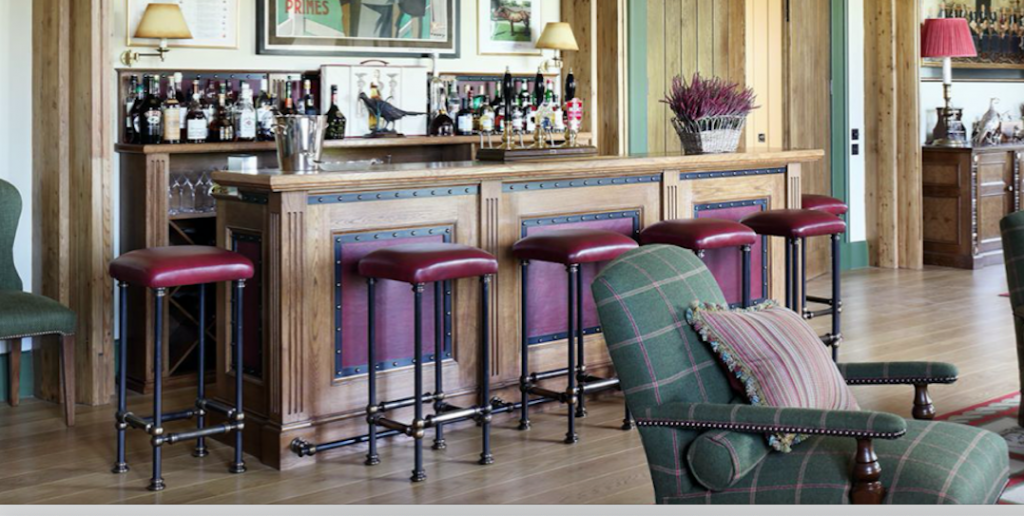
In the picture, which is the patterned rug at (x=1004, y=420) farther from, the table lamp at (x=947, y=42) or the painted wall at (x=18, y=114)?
the table lamp at (x=947, y=42)

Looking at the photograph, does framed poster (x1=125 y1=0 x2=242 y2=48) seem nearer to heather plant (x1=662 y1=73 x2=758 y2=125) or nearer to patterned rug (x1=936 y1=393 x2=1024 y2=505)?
heather plant (x1=662 y1=73 x2=758 y2=125)

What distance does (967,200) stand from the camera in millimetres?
9375

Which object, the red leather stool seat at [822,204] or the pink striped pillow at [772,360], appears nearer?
the pink striped pillow at [772,360]

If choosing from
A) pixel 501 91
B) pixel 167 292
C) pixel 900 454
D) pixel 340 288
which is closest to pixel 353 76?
pixel 501 91

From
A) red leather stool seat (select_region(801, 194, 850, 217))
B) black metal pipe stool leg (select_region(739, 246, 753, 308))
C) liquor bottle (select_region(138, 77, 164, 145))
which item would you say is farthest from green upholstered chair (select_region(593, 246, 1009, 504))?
red leather stool seat (select_region(801, 194, 850, 217))

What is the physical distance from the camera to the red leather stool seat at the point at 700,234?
4.92 m

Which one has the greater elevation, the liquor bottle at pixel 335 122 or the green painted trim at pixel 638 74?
the green painted trim at pixel 638 74

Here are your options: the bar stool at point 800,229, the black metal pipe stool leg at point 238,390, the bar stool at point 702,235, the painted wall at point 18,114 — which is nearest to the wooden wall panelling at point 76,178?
the painted wall at point 18,114

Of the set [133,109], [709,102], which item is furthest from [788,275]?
[133,109]

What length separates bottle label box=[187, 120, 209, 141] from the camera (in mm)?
5629

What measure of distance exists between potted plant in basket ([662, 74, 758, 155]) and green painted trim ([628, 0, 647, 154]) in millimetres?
2058

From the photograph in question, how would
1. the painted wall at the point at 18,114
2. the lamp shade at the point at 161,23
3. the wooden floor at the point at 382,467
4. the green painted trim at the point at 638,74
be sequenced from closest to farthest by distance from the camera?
the wooden floor at the point at 382,467 → the painted wall at the point at 18,114 → the lamp shade at the point at 161,23 → the green painted trim at the point at 638,74

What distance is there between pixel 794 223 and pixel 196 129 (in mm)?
2749

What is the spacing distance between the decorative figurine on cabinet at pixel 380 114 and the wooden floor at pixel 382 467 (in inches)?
70.0
